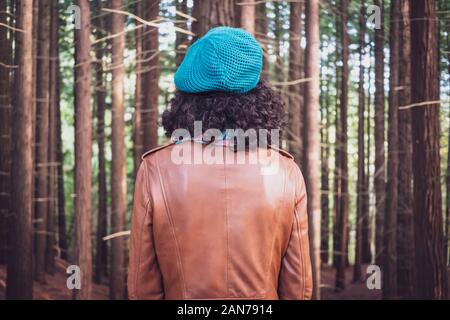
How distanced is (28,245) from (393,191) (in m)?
6.68

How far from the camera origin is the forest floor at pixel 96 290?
10648 millimetres

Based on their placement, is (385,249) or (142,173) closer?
(142,173)

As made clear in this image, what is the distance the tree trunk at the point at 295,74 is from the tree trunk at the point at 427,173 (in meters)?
3.32

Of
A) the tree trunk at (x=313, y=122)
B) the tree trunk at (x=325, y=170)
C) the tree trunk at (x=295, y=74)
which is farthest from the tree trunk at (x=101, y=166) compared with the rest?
the tree trunk at (x=325, y=170)

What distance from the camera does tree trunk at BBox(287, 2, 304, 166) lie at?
10.2m

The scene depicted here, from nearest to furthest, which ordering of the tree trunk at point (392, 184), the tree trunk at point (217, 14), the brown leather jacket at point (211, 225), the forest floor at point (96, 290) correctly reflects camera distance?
the brown leather jacket at point (211, 225) < the tree trunk at point (217, 14) < the forest floor at point (96, 290) < the tree trunk at point (392, 184)

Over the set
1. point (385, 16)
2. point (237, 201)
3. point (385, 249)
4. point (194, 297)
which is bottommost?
point (385, 249)

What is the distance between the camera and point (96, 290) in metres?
13.8

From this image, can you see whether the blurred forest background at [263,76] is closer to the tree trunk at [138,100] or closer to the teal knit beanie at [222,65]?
the tree trunk at [138,100]

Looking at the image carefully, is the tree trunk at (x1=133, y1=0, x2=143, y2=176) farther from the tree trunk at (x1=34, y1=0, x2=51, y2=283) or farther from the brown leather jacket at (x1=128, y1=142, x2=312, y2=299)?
the brown leather jacket at (x1=128, y1=142, x2=312, y2=299)

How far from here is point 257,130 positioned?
260 cm

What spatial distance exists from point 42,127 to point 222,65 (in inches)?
366
